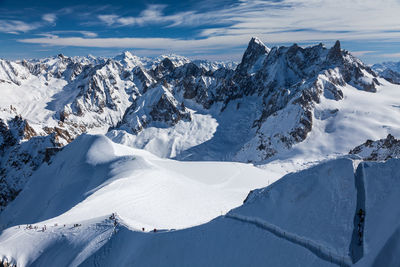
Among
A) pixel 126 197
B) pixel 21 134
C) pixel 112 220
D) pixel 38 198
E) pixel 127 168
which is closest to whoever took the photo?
pixel 112 220

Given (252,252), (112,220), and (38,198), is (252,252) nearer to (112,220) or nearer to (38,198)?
(112,220)

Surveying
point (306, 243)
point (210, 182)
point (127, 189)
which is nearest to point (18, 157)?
point (127, 189)

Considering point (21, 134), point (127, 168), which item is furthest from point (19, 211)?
point (21, 134)

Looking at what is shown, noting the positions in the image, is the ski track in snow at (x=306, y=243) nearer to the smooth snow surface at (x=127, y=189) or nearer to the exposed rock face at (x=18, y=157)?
the smooth snow surface at (x=127, y=189)

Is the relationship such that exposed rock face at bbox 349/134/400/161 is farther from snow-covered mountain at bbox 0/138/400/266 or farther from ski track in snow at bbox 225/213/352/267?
ski track in snow at bbox 225/213/352/267

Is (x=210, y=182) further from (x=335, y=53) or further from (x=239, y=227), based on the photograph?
(x=335, y=53)

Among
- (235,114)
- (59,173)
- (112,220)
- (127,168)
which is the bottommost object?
(235,114)

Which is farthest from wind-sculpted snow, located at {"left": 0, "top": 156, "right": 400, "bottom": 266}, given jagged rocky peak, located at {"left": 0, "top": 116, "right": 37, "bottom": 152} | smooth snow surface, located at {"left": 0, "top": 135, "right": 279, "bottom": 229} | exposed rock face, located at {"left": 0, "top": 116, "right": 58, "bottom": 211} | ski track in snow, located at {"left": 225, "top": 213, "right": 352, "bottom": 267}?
jagged rocky peak, located at {"left": 0, "top": 116, "right": 37, "bottom": 152}

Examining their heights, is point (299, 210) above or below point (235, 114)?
above

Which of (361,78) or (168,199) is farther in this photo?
(361,78)
